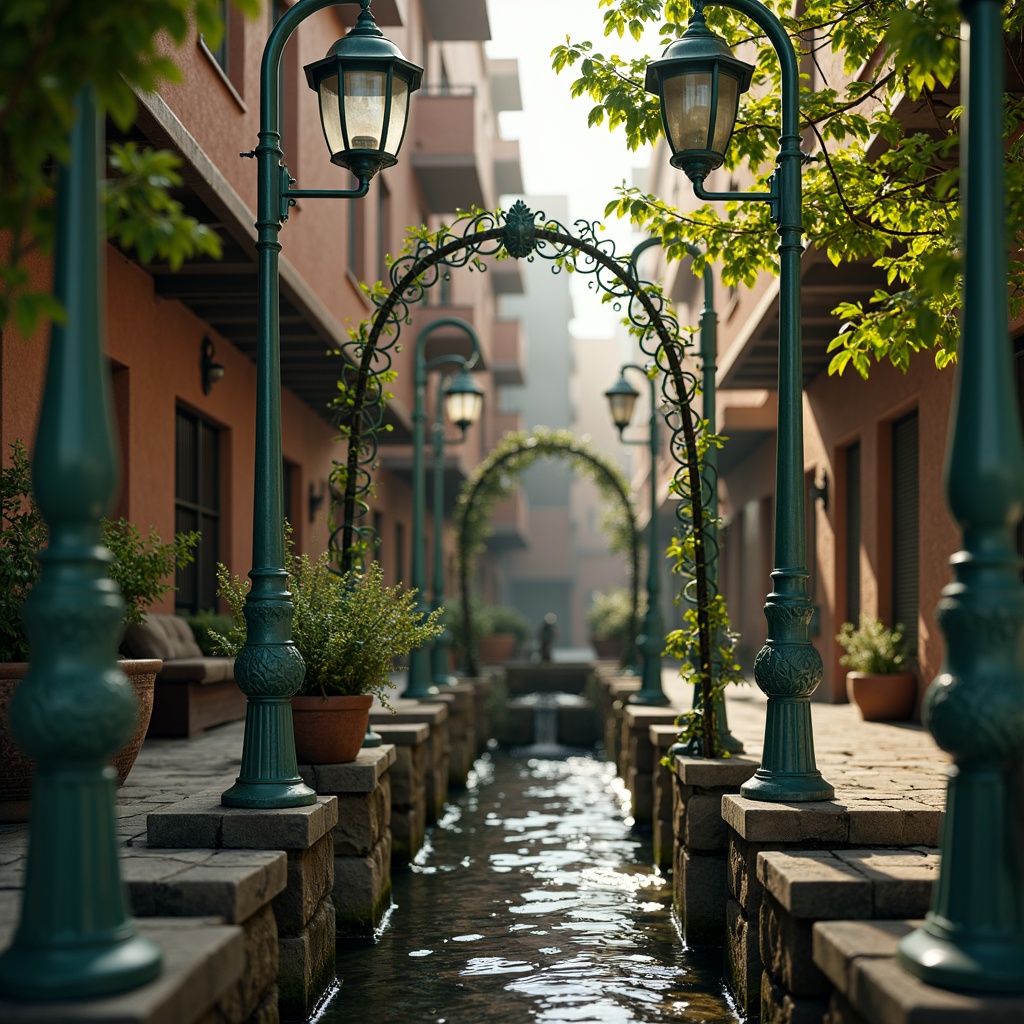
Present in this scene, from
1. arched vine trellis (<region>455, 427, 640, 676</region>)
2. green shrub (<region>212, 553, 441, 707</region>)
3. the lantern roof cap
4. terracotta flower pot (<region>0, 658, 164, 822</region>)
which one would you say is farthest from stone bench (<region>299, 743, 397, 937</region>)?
arched vine trellis (<region>455, 427, 640, 676</region>)

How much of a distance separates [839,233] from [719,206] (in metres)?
12.1

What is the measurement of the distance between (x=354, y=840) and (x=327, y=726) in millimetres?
607

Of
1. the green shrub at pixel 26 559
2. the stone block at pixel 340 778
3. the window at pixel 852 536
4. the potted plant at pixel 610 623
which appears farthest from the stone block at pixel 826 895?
the potted plant at pixel 610 623

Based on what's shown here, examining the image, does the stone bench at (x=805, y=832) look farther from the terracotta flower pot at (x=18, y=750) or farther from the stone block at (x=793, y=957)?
the terracotta flower pot at (x=18, y=750)

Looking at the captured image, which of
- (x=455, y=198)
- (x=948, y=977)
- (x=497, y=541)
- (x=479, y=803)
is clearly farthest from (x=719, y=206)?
(x=497, y=541)

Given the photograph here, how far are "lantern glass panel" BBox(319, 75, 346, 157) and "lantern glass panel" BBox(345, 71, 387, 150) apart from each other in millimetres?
51

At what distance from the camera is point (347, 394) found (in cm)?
737

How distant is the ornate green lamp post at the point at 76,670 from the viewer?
3.12m

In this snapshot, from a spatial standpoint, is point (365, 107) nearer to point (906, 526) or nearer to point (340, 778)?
point (340, 778)

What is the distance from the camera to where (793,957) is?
434cm

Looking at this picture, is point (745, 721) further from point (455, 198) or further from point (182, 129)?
point (455, 198)

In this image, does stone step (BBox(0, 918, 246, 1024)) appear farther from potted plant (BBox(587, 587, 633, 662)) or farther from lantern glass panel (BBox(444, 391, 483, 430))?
potted plant (BBox(587, 587, 633, 662))

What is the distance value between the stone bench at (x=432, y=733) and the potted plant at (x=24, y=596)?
284 cm

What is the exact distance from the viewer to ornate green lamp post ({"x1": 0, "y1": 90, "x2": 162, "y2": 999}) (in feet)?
10.2
